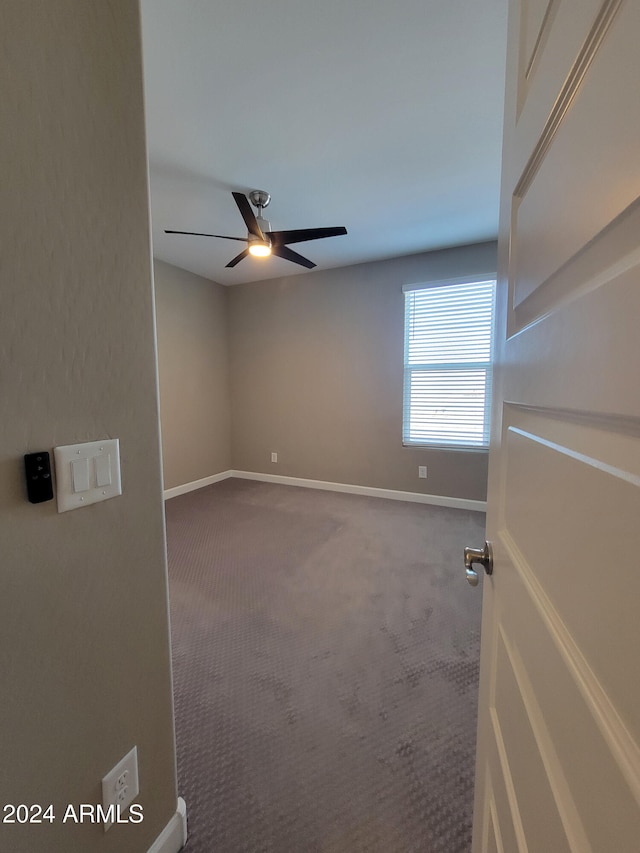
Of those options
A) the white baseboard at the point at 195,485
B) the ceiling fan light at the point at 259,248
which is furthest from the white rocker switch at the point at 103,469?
the white baseboard at the point at 195,485

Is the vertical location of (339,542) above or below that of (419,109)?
below

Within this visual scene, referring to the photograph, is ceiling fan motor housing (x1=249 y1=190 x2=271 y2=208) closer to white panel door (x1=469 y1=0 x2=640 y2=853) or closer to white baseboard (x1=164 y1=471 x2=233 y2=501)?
white panel door (x1=469 y1=0 x2=640 y2=853)

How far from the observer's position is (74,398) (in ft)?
2.23

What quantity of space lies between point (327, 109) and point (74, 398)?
186 cm

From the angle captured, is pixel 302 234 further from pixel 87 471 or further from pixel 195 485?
pixel 195 485

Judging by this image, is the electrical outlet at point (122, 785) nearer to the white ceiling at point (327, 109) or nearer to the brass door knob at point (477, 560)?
the brass door knob at point (477, 560)

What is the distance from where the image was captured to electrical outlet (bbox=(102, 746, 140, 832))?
0.79 m

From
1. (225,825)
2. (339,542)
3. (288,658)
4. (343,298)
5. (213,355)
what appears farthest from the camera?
(213,355)

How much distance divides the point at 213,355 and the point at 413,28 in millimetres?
3601

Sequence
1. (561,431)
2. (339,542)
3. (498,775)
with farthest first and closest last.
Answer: (339,542) → (498,775) → (561,431)

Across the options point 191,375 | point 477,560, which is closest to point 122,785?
point 477,560

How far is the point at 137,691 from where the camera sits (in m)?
0.85

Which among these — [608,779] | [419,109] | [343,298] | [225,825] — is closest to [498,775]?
[608,779]

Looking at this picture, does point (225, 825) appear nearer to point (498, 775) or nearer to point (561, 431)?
point (498, 775)
